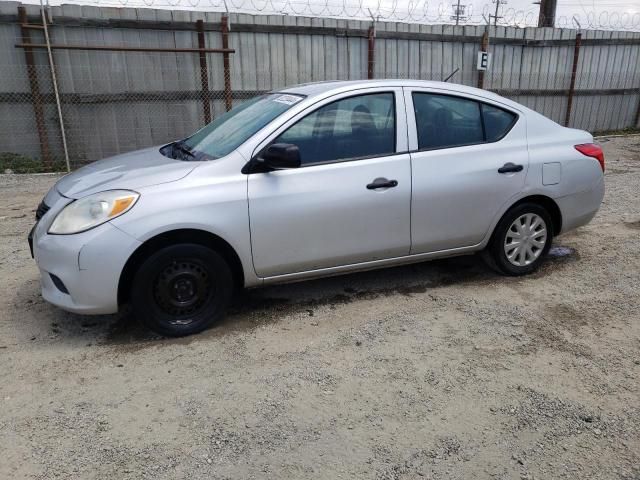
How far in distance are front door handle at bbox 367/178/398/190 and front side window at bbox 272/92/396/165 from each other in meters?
0.22

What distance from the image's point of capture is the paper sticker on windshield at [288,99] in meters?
4.10

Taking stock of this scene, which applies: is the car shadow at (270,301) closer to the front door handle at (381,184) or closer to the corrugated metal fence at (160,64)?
→ the front door handle at (381,184)

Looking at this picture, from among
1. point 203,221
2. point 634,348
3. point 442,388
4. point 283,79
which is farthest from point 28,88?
point 634,348

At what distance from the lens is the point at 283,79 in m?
10.7

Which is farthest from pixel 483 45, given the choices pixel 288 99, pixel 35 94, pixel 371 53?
pixel 288 99

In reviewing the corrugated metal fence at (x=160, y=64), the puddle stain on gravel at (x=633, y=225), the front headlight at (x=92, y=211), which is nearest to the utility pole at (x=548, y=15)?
the corrugated metal fence at (x=160, y=64)

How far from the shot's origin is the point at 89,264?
341 centimetres

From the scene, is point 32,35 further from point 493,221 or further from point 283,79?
point 493,221

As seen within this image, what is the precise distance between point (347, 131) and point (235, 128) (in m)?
0.87

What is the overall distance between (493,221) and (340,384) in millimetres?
2122

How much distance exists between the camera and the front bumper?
11.2ft

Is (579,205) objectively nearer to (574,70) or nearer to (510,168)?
(510,168)

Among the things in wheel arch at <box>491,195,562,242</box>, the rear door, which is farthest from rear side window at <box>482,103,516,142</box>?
wheel arch at <box>491,195,562,242</box>

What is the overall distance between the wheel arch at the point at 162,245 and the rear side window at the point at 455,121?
173 cm
